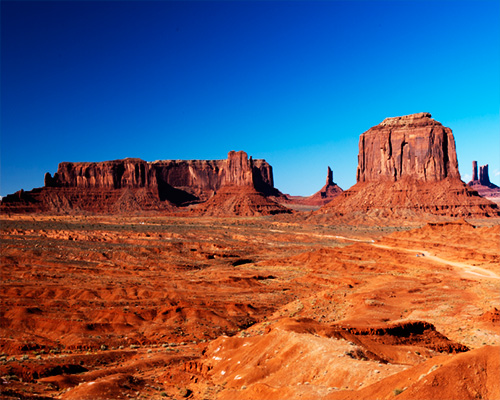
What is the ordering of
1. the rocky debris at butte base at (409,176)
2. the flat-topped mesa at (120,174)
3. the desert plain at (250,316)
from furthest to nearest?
the flat-topped mesa at (120,174) → the rocky debris at butte base at (409,176) → the desert plain at (250,316)

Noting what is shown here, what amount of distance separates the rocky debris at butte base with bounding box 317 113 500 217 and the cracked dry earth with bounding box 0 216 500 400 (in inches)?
2183

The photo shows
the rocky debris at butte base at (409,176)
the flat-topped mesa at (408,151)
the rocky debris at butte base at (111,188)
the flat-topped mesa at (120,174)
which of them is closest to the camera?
the rocky debris at butte base at (409,176)

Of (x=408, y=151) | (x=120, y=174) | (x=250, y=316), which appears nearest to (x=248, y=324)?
(x=250, y=316)

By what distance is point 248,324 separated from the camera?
28.4 meters

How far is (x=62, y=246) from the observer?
6134cm

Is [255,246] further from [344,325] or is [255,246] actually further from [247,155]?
[247,155]

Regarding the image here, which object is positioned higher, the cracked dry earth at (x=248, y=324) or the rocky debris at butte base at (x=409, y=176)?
the rocky debris at butte base at (x=409, y=176)

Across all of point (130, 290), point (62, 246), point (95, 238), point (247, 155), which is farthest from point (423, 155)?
point (130, 290)

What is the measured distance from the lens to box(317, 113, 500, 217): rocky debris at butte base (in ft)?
375

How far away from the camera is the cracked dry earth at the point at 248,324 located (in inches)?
577

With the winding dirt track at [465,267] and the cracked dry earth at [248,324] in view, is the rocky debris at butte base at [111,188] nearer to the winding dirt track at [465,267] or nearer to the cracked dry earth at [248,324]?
the winding dirt track at [465,267]

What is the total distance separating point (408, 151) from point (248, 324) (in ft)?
359

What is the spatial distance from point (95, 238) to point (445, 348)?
62878 mm

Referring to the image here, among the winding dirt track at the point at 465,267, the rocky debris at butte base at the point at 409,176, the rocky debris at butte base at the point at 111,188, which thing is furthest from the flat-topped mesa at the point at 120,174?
the winding dirt track at the point at 465,267
